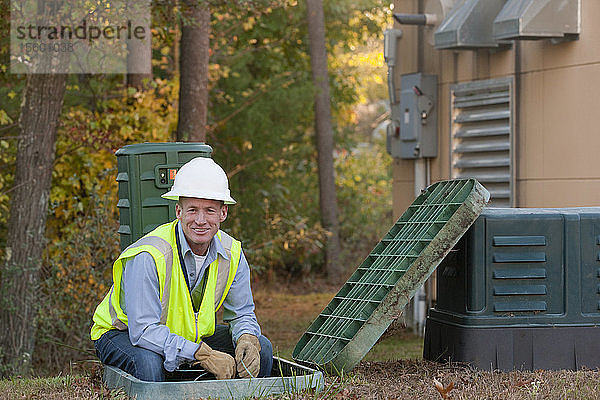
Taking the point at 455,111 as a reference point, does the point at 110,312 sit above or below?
below

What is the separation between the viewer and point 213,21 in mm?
18047

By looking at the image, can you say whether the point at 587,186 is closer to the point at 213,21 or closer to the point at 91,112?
the point at 91,112

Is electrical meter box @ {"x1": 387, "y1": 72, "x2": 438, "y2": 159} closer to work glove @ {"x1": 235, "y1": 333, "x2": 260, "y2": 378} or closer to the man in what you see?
the man

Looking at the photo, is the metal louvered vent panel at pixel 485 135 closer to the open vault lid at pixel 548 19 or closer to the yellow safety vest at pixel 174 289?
the open vault lid at pixel 548 19

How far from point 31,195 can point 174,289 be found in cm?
533

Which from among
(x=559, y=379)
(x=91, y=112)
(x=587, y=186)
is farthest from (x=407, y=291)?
(x=91, y=112)

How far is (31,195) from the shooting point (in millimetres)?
10805

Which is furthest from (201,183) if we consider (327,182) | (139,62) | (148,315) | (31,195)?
(327,182)

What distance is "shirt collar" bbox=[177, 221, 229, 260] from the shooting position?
596cm

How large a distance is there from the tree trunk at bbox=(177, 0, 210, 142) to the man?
23.7ft

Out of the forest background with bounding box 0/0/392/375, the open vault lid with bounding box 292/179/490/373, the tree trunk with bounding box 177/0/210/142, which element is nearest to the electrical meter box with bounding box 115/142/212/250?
the open vault lid with bounding box 292/179/490/373

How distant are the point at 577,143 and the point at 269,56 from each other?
11.3 m

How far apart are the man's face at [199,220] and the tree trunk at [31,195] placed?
5.15 meters

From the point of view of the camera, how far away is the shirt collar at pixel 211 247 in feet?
19.6
